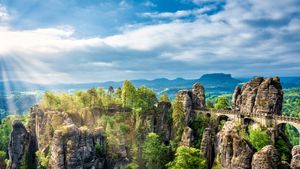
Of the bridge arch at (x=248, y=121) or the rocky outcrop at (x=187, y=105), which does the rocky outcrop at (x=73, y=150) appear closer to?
the rocky outcrop at (x=187, y=105)

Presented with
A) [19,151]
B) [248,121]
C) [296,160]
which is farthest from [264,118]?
[19,151]

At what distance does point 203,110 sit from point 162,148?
56.6ft

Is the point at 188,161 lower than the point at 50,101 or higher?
lower

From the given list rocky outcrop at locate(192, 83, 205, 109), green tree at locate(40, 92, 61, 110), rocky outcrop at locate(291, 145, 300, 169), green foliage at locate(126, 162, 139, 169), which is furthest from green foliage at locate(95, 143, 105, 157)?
rocky outcrop at locate(291, 145, 300, 169)

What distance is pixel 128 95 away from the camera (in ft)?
314

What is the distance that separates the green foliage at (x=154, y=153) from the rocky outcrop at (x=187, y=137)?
189 inches

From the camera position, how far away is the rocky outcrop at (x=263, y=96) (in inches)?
3155

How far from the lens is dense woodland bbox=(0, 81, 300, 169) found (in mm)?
71812

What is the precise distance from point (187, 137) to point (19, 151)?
140ft

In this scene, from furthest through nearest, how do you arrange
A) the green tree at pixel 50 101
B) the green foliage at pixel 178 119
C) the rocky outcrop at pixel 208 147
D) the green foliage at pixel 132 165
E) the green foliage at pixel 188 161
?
the green tree at pixel 50 101 → the green foliage at pixel 178 119 → the green foliage at pixel 132 165 → the rocky outcrop at pixel 208 147 → the green foliage at pixel 188 161

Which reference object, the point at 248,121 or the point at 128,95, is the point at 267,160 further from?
the point at 128,95

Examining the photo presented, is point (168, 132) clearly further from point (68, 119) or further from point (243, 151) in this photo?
point (243, 151)

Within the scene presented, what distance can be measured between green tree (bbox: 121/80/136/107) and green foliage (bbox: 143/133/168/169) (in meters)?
15.6

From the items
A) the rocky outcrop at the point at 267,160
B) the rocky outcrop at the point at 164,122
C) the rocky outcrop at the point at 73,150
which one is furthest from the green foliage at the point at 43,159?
the rocky outcrop at the point at 267,160
